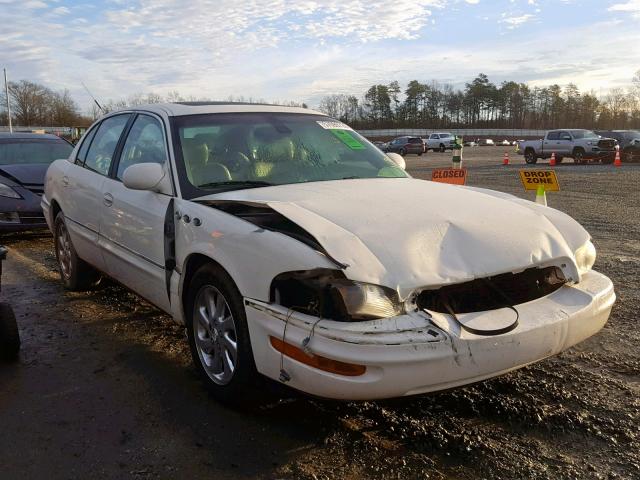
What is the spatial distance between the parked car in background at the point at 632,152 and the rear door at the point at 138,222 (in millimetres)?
28541

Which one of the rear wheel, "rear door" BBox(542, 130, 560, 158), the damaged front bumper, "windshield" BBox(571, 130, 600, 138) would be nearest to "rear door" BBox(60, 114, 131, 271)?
the damaged front bumper

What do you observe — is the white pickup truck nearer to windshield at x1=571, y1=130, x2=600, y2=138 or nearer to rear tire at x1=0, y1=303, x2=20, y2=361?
windshield at x1=571, y1=130, x2=600, y2=138

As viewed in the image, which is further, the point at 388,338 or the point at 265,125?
the point at 265,125

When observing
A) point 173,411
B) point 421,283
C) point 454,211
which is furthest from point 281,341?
point 454,211

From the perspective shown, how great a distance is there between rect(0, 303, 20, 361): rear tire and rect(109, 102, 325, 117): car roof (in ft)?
5.44

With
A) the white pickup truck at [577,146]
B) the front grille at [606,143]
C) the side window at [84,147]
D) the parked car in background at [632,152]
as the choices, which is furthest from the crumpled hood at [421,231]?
the parked car in background at [632,152]

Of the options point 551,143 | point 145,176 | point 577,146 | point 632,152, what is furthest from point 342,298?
point 632,152

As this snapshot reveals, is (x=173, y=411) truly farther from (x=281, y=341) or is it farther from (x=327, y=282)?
(x=327, y=282)

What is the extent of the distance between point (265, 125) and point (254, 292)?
69.0 inches

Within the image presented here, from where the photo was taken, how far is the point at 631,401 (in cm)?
305

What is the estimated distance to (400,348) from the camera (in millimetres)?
2348

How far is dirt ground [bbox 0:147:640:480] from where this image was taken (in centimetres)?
252

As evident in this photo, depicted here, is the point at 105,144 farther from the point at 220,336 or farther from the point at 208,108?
the point at 220,336

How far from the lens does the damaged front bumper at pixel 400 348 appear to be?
235 cm
